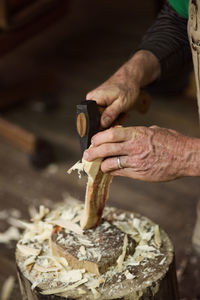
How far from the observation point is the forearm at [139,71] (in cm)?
187

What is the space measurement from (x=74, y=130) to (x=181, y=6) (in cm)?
192

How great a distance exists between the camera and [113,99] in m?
1.77

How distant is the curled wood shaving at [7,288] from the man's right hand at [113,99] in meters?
1.02

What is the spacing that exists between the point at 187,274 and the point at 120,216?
2.45 ft

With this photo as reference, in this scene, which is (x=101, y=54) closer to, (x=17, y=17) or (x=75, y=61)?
(x=75, y=61)

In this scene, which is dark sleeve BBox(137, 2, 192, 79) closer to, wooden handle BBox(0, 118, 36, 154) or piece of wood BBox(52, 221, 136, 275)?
piece of wood BBox(52, 221, 136, 275)

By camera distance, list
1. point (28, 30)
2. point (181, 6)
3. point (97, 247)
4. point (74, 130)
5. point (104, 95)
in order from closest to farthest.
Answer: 1. point (97, 247)
2. point (104, 95)
3. point (181, 6)
4. point (28, 30)
5. point (74, 130)

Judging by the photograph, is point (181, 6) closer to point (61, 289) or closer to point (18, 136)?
point (61, 289)

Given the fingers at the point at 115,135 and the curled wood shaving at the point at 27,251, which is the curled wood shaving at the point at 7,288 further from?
the fingers at the point at 115,135

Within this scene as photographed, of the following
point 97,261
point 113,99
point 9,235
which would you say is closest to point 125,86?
point 113,99

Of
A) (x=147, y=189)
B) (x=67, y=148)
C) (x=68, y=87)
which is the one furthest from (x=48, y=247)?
(x=68, y=87)

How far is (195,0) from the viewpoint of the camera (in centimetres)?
162

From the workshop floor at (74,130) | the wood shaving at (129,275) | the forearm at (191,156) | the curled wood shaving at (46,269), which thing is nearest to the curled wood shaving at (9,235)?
the workshop floor at (74,130)

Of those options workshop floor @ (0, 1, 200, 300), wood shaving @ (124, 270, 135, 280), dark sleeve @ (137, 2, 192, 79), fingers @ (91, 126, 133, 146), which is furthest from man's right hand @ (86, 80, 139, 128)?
workshop floor @ (0, 1, 200, 300)
